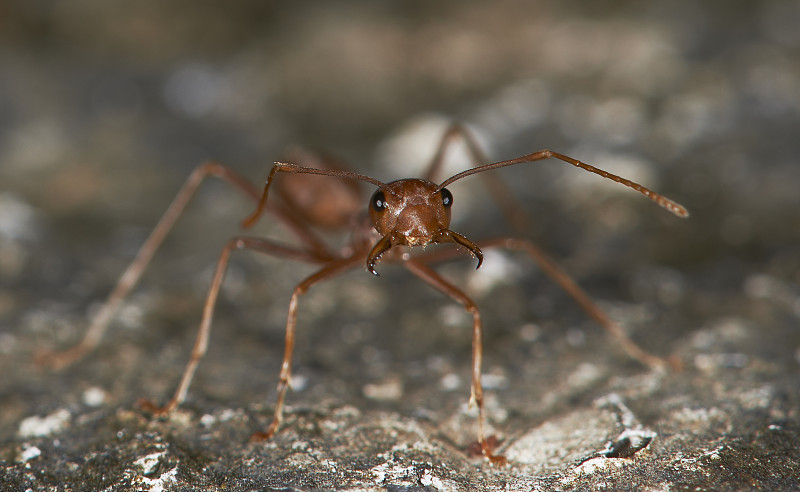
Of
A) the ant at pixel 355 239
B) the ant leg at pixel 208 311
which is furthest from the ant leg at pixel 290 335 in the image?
the ant leg at pixel 208 311

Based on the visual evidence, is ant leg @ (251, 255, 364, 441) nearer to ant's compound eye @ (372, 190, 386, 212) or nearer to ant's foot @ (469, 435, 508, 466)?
ant's compound eye @ (372, 190, 386, 212)

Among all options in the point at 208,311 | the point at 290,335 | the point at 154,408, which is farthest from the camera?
the point at 208,311

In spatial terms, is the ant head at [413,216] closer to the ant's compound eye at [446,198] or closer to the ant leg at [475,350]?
the ant's compound eye at [446,198]

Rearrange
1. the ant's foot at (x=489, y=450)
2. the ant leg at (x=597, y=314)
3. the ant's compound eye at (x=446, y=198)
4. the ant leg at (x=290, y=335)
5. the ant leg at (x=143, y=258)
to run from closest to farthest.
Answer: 1. the ant's foot at (x=489, y=450)
2. the ant leg at (x=290, y=335)
3. the ant's compound eye at (x=446, y=198)
4. the ant leg at (x=597, y=314)
5. the ant leg at (x=143, y=258)

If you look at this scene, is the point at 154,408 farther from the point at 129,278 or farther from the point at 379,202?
the point at 379,202

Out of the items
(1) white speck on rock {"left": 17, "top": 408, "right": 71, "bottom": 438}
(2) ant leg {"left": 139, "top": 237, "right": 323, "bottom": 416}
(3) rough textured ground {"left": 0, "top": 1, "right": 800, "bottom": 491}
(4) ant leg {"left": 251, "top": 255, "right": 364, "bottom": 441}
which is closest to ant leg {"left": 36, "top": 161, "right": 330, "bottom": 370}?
(3) rough textured ground {"left": 0, "top": 1, "right": 800, "bottom": 491}

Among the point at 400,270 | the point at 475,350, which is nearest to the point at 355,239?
the point at 400,270
